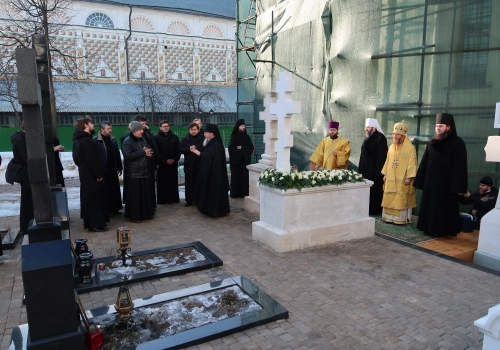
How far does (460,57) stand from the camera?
7.04m

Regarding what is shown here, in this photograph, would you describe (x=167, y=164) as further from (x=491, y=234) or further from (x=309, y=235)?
(x=491, y=234)

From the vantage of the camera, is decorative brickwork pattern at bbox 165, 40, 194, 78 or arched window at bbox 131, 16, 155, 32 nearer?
arched window at bbox 131, 16, 155, 32

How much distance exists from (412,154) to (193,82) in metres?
20.1

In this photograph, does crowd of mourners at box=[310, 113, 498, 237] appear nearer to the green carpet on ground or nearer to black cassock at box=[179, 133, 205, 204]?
the green carpet on ground

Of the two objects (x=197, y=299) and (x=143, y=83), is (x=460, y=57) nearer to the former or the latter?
(x=197, y=299)

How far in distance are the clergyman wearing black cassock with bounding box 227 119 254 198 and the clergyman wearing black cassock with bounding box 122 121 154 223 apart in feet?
8.38

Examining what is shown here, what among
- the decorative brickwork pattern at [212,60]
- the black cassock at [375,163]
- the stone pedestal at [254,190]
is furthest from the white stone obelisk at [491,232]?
the decorative brickwork pattern at [212,60]

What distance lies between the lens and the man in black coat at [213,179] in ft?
25.0

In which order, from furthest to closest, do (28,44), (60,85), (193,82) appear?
(193,82), (60,85), (28,44)

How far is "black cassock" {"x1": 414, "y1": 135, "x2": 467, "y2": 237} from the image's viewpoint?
6008mm

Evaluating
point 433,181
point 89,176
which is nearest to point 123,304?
point 89,176

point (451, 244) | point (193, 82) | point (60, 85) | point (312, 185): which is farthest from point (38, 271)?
point (193, 82)

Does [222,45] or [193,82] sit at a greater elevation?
[222,45]

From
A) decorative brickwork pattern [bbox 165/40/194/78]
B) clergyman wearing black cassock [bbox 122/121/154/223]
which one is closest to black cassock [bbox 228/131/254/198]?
clergyman wearing black cassock [bbox 122/121/154/223]
